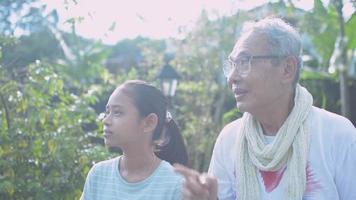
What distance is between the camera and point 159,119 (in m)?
2.88

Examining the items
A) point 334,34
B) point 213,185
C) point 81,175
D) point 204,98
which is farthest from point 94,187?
point 204,98

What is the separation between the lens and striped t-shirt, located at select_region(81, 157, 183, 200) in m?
2.63

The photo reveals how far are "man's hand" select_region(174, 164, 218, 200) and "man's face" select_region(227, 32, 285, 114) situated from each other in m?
0.45

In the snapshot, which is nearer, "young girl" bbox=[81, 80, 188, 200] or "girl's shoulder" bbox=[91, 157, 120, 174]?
"young girl" bbox=[81, 80, 188, 200]

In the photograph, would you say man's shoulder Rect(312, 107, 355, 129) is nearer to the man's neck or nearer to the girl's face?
the man's neck

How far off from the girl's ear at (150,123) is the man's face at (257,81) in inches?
19.1

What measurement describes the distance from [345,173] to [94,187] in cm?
115

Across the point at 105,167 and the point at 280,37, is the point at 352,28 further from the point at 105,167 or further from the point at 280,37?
the point at 105,167

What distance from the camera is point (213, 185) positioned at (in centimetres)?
215

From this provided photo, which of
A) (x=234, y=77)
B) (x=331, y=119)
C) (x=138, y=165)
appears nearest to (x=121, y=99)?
(x=138, y=165)

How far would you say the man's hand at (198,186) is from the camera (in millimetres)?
2105

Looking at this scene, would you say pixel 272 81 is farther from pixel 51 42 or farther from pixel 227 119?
pixel 227 119

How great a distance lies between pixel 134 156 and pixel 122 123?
17 centimetres

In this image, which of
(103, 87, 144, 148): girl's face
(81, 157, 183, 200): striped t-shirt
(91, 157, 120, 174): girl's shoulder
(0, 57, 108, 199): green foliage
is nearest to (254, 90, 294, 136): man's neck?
(81, 157, 183, 200): striped t-shirt
